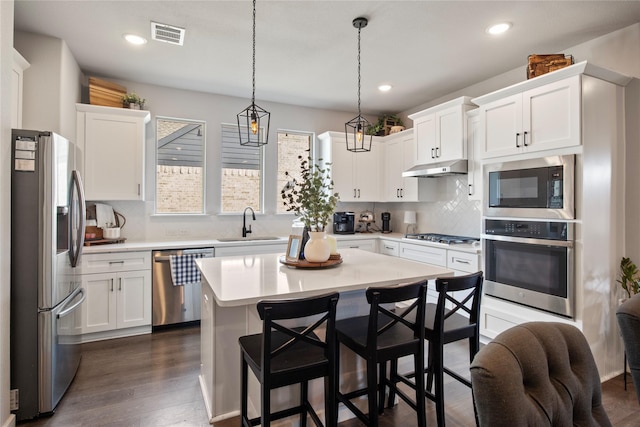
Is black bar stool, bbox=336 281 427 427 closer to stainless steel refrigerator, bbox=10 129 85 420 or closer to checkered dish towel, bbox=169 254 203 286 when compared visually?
stainless steel refrigerator, bbox=10 129 85 420

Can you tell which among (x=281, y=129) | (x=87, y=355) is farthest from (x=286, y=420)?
(x=281, y=129)

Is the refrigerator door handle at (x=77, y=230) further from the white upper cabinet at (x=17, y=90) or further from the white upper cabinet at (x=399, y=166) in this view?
the white upper cabinet at (x=399, y=166)

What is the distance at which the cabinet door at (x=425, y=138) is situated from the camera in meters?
4.06

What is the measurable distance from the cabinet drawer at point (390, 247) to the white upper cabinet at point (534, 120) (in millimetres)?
1626

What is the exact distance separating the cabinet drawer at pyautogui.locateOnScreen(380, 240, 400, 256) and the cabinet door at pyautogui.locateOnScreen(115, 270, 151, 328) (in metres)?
2.84

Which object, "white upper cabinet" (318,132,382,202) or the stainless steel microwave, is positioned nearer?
the stainless steel microwave

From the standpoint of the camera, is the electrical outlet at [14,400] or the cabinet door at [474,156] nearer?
the electrical outlet at [14,400]

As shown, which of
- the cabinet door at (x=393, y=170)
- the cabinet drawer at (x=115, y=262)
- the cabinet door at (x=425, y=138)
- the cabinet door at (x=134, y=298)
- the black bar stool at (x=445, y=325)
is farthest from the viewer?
the cabinet door at (x=393, y=170)

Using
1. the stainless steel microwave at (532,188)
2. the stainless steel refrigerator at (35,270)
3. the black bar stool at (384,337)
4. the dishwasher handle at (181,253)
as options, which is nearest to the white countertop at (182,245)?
the dishwasher handle at (181,253)

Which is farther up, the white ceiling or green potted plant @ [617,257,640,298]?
the white ceiling

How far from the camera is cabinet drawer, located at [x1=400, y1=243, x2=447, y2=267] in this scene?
146 inches

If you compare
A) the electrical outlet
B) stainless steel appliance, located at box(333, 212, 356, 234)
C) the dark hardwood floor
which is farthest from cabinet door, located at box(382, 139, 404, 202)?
the electrical outlet

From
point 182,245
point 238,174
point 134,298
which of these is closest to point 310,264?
point 182,245

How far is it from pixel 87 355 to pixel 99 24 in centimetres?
280
